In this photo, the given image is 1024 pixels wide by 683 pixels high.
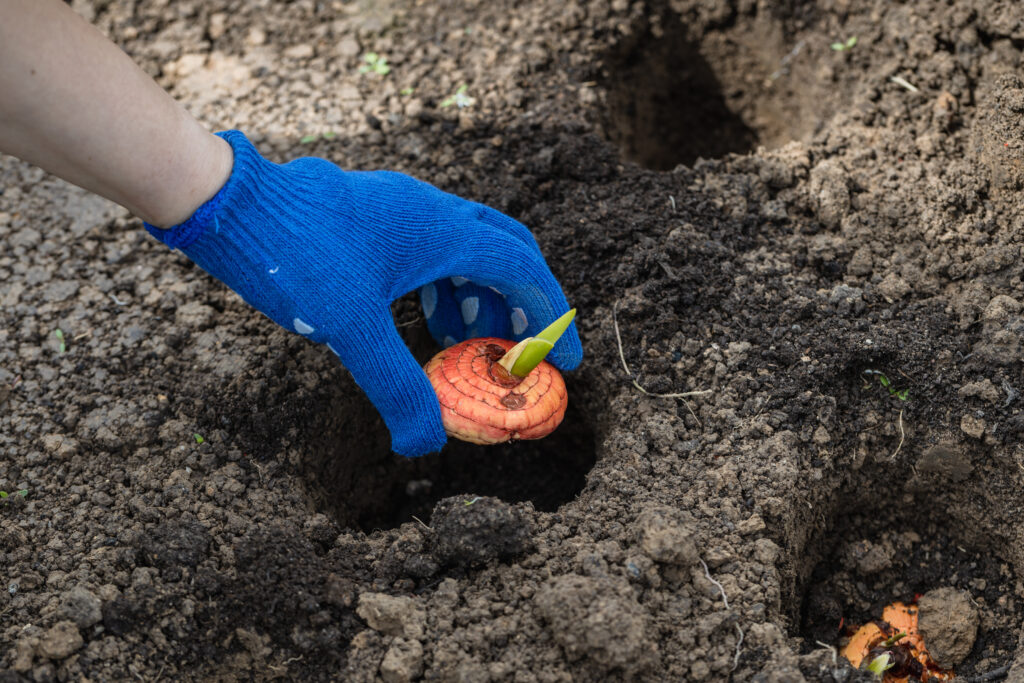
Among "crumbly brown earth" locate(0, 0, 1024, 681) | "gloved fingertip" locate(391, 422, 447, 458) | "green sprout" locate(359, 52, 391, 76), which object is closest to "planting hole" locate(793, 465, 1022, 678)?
"crumbly brown earth" locate(0, 0, 1024, 681)

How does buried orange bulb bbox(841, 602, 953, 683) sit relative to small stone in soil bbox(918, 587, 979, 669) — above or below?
below

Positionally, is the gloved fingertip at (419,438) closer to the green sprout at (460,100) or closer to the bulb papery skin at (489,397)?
the bulb papery skin at (489,397)

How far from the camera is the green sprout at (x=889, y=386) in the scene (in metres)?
2.36

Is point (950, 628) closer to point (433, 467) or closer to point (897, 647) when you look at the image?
point (897, 647)

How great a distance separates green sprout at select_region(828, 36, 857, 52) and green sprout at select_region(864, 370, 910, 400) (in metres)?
1.41

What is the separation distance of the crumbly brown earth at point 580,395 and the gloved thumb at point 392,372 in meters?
0.26

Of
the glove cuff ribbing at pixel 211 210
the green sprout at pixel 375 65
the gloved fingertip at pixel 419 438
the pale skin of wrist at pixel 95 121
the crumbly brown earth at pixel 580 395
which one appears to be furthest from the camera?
the green sprout at pixel 375 65

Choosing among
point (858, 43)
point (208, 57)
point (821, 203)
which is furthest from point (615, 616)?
point (208, 57)

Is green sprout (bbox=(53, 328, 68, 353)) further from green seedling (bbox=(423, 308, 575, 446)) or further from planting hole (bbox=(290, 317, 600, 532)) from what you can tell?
green seedling (bbox=(423, 308, 575, 446))

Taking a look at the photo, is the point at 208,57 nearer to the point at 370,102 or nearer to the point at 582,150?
the point at 370,102

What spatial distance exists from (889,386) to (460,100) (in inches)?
69.5

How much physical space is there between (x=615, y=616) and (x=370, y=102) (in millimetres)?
2160

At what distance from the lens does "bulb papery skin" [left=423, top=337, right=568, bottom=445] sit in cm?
225

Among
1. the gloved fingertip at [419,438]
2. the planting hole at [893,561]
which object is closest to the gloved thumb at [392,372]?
the gloved fingertip at [419,438]
